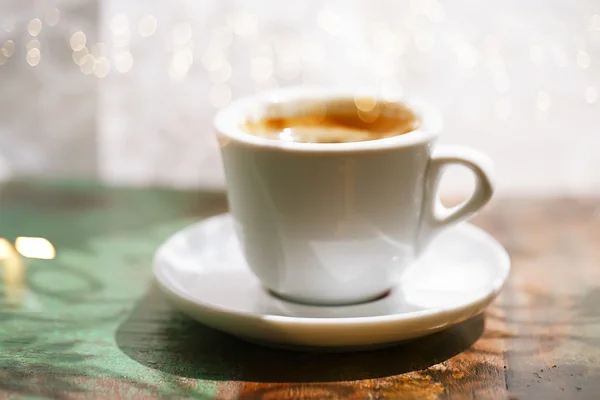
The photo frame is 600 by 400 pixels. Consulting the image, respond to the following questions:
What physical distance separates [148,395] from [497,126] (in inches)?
30.9

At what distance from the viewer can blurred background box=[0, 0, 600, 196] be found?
1.08 metres

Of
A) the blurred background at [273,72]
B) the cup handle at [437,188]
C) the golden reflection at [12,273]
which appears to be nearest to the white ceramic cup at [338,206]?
the cup handle at [437,188]

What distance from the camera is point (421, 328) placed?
0.52m

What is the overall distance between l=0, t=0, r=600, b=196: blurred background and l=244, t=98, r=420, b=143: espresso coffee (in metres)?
0.41

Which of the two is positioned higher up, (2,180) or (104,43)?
(104,43)

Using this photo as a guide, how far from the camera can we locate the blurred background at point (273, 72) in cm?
108

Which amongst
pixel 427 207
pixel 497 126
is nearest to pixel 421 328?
pixel 427 207

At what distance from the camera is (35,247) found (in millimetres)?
771

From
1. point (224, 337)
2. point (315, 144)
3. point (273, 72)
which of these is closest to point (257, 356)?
point (224, 337)

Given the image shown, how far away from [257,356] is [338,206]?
125 millimetres

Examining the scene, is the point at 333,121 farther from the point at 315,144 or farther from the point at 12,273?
the point at 12,273

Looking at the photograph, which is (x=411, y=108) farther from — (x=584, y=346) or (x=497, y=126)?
(x=497, y=126)

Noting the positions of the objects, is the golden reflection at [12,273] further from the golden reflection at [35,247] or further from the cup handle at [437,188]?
the cup handle at [437,188]

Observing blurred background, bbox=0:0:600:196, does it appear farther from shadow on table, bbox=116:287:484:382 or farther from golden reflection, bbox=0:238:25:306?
shadow on table, bbox=116:287:484:382
